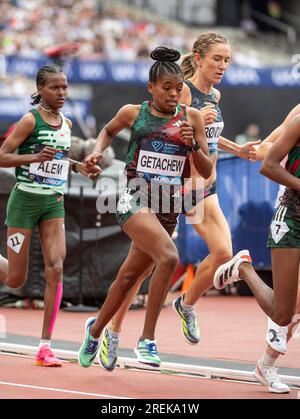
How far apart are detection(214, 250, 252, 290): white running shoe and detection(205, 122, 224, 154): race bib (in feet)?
3.93

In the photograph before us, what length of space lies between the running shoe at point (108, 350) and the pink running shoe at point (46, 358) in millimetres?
671

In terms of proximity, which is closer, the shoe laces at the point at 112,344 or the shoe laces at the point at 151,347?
the shoe laces at the point at 151,347

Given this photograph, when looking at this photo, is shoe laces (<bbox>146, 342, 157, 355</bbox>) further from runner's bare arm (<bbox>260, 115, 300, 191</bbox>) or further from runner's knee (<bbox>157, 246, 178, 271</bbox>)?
runner's bare arm (<bbox>260, 115, 300, 191</bbox>)

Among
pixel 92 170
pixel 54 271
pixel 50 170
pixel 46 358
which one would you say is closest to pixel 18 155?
pixel 50 170

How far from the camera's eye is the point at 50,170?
29.6 feet

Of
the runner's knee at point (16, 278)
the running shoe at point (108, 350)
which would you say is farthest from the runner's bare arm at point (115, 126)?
the runner's knee at point (16, 278)

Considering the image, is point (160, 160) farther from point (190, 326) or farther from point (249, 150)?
point (190, 326)

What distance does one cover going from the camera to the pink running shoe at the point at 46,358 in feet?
29.2

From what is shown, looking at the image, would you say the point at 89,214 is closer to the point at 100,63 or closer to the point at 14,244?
the point at 14,244

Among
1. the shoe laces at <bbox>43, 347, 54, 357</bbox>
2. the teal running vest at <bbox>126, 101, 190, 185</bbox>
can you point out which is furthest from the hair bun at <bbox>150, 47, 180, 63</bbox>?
the shoe laces at <bbox>43, 347, 54, 357</bbox>

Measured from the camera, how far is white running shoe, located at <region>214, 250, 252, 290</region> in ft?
26.0

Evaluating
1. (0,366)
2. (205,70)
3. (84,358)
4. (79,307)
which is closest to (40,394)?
(84,358)

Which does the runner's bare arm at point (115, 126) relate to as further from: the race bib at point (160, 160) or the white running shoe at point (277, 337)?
the white running shoe at point (277, 337)

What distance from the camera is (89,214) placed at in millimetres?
13477
